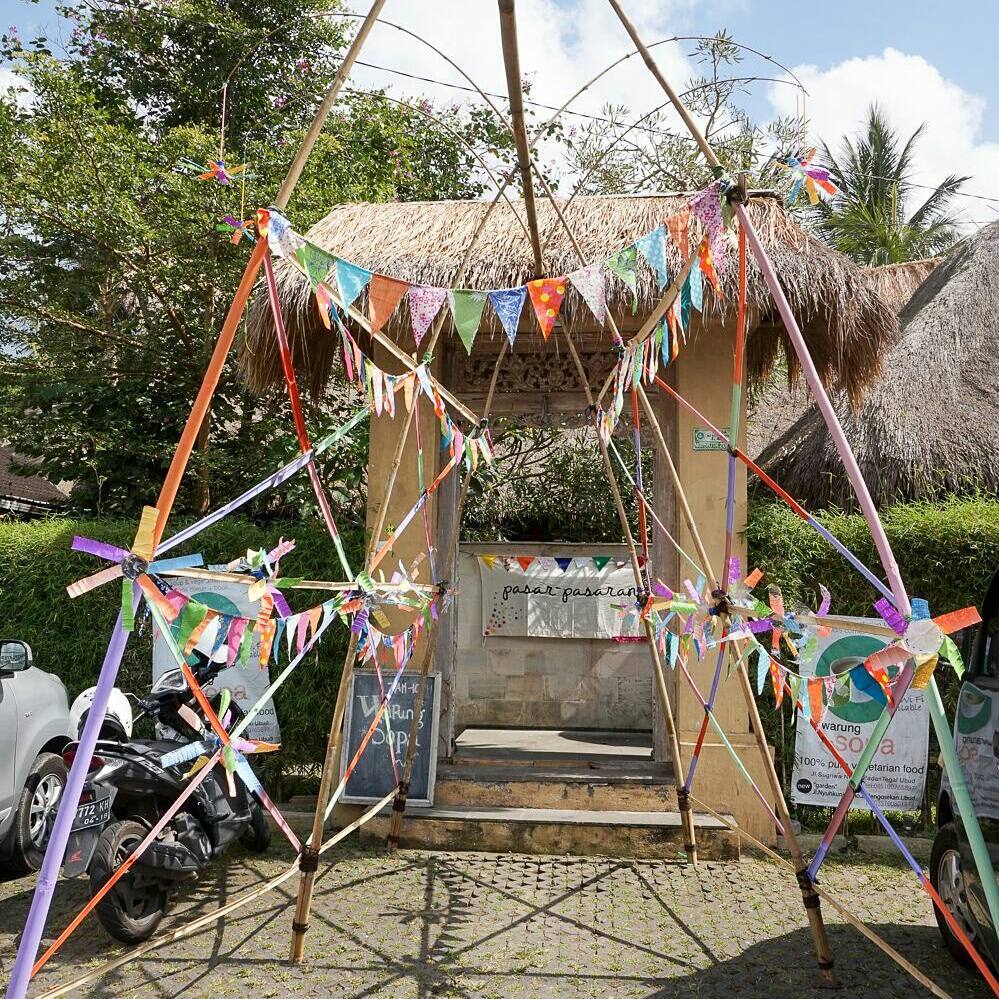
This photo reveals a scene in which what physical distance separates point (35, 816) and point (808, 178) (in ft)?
14.9

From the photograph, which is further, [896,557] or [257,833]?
[896,557]

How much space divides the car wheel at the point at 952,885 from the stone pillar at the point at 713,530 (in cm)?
180

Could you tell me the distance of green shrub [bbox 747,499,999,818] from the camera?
567 cm

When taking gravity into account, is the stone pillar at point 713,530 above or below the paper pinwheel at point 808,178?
below

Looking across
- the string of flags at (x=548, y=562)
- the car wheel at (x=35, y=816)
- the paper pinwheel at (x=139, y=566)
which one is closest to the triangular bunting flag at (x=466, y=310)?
the paper pinwheel at (x=139, y=566)

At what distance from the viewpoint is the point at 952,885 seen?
3770 mm

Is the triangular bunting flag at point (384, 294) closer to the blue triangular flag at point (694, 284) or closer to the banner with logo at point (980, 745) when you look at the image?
the blue triangular flag at point (694, 284)

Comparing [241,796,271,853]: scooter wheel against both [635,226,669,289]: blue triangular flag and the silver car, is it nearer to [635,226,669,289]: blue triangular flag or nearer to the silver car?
the silver car

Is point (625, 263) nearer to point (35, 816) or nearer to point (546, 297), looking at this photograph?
point (546, 297)

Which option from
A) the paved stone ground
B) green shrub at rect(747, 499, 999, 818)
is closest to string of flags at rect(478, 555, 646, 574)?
green shrub at rect(747, 499, 999, 818)

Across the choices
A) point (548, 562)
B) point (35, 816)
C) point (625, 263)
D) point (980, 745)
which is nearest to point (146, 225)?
point (548, 562)

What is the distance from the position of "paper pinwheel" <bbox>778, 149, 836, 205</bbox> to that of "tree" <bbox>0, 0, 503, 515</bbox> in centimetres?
517

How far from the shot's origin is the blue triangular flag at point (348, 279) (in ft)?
11.6

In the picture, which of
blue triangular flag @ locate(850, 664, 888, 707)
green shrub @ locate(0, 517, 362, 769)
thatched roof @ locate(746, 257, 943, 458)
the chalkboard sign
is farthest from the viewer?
thatched roof @ locate(746, 257, 943, 458)
